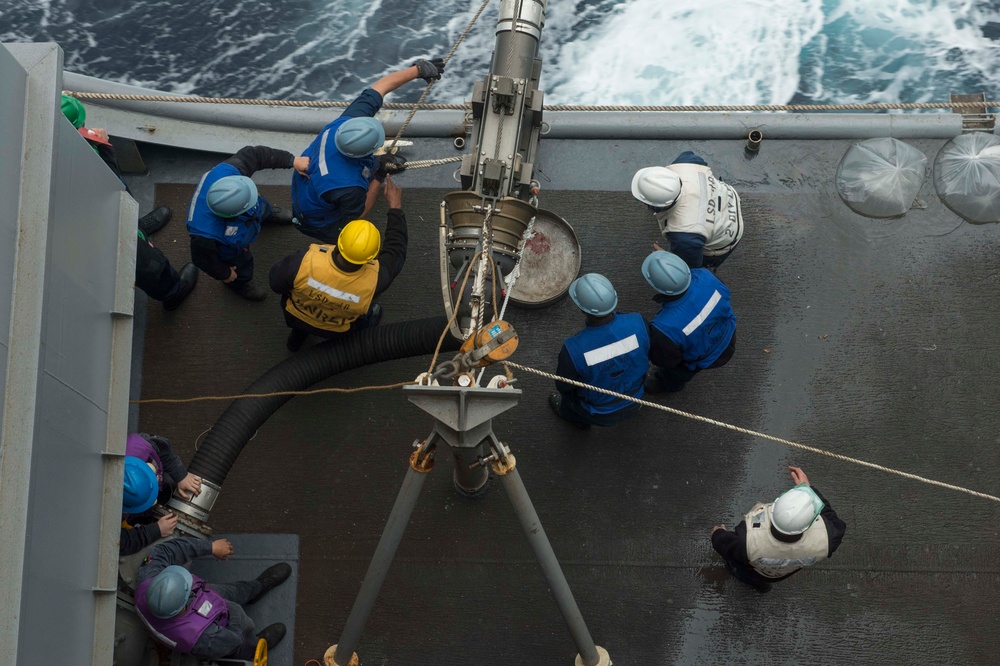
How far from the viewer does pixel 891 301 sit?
5879 mm

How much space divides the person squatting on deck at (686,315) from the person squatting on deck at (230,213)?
2.25 m

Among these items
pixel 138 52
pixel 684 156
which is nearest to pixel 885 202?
pixel 684 156

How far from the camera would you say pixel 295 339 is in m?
5.75

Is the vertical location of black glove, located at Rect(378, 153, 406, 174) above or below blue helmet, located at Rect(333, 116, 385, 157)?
below

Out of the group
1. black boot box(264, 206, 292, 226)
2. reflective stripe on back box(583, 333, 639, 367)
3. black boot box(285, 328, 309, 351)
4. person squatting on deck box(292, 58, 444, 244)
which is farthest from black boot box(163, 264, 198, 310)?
reflective stripe on back box(583, 333, 639, 367)

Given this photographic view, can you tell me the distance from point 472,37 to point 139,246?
544cm

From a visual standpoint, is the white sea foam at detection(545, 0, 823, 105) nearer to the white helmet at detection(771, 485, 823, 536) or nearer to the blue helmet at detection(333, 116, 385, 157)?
the blue helmet at detection(333, 116, 385, 157)

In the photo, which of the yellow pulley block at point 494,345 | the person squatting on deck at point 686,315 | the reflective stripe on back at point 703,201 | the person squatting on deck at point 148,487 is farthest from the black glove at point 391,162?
the yellow pulley block at point 494,345

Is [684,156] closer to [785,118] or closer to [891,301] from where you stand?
[785,118]

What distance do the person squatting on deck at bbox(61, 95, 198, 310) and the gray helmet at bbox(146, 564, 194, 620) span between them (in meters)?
1.78

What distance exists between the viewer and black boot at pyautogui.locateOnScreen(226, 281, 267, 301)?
19.3 ft

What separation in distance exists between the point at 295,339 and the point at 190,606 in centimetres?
183

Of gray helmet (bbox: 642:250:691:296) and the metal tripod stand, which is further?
gray helmet (bbox: 642:250:691:296)

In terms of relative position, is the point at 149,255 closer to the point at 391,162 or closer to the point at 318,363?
the point at 318,363
